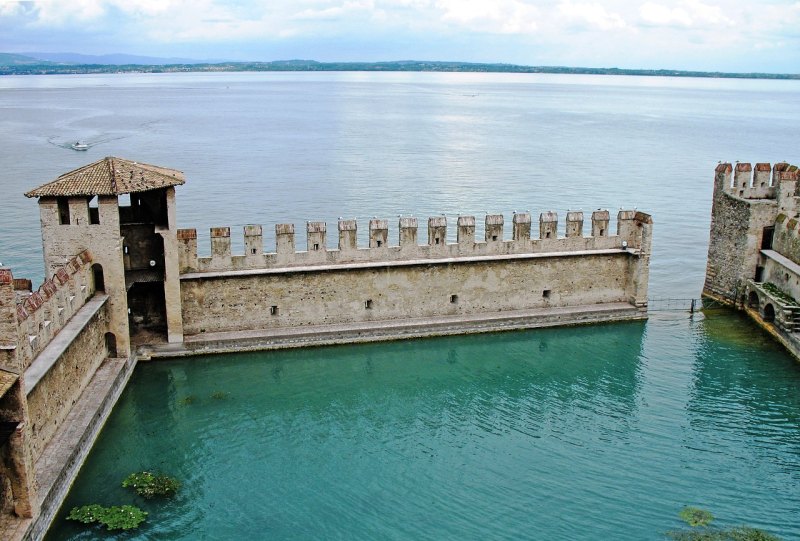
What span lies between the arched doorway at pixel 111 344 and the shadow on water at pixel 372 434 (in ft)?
2.95

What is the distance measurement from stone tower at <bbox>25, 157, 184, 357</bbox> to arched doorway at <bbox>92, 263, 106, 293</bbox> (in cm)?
2

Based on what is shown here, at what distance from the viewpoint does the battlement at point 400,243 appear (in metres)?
20.6

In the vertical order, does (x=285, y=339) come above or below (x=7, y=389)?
below

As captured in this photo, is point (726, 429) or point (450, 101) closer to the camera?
point (726, 429)

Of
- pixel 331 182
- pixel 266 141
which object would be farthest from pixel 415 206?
pixel 266 141

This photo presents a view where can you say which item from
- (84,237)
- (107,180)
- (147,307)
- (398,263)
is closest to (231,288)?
(147,307)

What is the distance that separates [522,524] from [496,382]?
6.16 metres

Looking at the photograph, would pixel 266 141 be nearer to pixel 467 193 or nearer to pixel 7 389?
pixel 467 193

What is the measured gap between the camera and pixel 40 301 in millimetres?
15445

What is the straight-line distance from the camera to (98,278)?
1902cm

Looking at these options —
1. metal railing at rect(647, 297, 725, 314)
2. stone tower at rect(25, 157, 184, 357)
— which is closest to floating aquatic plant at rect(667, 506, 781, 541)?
metal railing at rect(647, 297, 725, 314)

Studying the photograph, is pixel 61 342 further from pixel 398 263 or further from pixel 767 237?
pixel 767 237

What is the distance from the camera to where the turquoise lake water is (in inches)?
572

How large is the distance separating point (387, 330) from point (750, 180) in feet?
44.2
